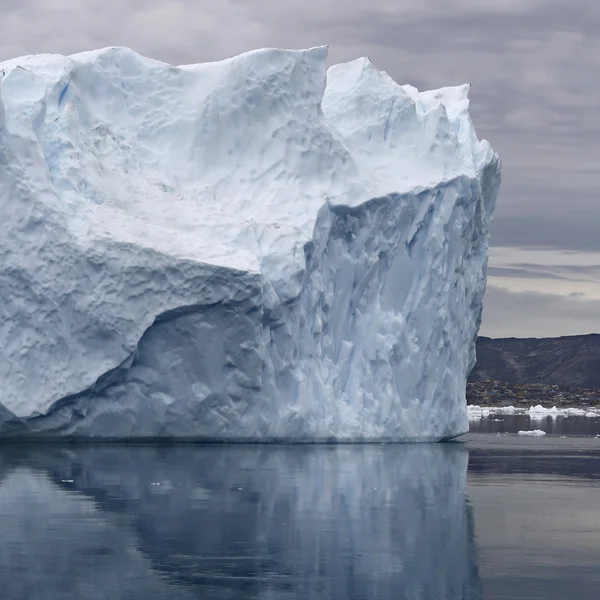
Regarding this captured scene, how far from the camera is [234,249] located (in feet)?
75.6

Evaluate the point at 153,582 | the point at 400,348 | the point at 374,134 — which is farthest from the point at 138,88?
the point at 153,582

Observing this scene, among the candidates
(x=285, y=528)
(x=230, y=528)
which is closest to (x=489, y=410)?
(x=285, y=528)

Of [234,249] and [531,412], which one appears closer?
[234,249]

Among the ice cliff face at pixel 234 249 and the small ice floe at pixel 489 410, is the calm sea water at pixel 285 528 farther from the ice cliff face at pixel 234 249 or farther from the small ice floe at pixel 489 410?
the small ice floe at pixel 489 410

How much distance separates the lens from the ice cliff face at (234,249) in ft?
72.3

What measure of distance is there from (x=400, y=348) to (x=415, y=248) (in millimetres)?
2307

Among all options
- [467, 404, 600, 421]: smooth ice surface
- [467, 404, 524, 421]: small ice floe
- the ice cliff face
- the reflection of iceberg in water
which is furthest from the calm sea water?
[467, 404, 600, 421]: smooth ice surface

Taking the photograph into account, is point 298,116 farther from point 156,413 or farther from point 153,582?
point 153,582

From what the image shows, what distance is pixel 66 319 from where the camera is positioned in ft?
72.4

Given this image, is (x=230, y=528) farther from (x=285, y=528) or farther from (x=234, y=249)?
(x=234, y=249)

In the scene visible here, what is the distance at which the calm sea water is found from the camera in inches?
385

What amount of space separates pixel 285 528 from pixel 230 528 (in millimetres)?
595

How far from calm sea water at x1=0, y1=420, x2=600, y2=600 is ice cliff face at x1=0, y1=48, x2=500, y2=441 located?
1.73 meters

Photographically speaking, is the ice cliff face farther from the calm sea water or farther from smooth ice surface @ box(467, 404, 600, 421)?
smooth ice surface @ box(467, 404, 600, 421)
